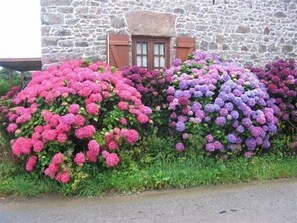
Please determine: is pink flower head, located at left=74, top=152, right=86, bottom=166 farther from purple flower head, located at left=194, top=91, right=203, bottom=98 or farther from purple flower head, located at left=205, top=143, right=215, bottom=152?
purple flower head, located at left=194, top=91, right=203, bottom=98

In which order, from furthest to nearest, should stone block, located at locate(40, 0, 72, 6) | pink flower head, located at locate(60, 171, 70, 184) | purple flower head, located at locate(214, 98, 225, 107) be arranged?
1. stone block, located at locate(40, 0, 72, 6)
2. purple flower head, located at locate(214, 98, 225, 107)
3. pink flower head, located at locate(60, 171, 70, 184)

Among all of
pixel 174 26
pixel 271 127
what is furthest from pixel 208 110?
pixel 174 26

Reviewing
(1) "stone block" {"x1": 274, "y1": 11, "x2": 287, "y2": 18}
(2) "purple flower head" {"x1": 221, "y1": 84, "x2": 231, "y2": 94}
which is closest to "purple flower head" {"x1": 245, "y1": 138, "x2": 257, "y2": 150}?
(2) "purple flower head" {"x1": 221, "y1": 84, "x2": 231, "y2": 94}

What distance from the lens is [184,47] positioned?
9.16 meters

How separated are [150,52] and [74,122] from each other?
446 cm

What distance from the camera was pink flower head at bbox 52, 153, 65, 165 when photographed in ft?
16.0

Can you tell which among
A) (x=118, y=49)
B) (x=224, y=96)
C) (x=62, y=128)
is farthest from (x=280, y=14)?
(x=62, y=128)

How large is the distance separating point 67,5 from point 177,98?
366 cm

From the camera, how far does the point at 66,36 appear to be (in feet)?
27.3

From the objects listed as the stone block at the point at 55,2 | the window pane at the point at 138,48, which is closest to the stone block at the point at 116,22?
the window pane at the point at 138,48

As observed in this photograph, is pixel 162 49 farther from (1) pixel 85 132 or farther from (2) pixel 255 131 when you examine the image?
(1) pixel 85 132

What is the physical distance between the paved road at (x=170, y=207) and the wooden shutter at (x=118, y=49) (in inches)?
167

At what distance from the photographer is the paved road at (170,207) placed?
423cm

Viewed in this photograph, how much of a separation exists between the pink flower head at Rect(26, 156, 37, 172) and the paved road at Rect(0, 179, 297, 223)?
42cm
